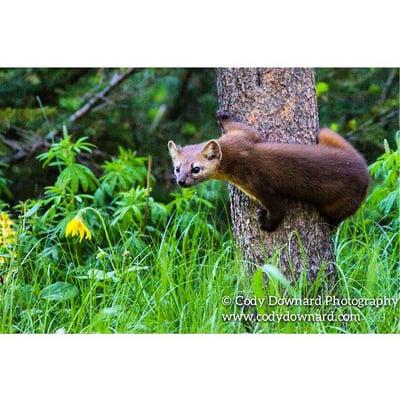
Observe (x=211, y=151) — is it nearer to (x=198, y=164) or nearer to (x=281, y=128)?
(x=198, y=164)

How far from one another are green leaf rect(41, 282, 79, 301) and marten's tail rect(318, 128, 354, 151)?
196cm

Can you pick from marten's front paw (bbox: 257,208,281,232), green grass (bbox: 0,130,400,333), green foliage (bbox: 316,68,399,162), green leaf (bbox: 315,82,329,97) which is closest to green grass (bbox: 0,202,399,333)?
green grass (bbox: 0,130,400,333)

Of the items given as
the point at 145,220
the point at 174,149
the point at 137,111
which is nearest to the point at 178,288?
the point at 145,220

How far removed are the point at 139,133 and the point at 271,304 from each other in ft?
6.19

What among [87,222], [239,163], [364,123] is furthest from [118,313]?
[364,123]

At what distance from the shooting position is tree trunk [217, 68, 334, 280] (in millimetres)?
5871

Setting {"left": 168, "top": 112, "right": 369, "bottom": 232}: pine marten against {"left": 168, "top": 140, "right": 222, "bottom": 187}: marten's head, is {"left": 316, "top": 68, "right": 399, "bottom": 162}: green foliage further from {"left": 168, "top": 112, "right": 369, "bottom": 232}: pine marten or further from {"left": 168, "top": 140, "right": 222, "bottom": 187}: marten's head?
{"left": 168, "top": 140, "right": 222, "bottom": 187}: marten's head

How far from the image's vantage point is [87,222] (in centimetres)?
644

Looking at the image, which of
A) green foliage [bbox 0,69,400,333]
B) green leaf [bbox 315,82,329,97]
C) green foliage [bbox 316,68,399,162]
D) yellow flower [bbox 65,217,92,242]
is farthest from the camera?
green leaf [bbox 315,82,329,97]

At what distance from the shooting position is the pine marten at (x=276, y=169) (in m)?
5.85

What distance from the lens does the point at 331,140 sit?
19.7 ft

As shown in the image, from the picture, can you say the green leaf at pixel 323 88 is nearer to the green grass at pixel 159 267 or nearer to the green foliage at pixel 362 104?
the green foliage at pixel 362 104

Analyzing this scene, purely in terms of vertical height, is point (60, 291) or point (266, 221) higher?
point (266, 221)

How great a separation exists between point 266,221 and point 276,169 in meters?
0.34
